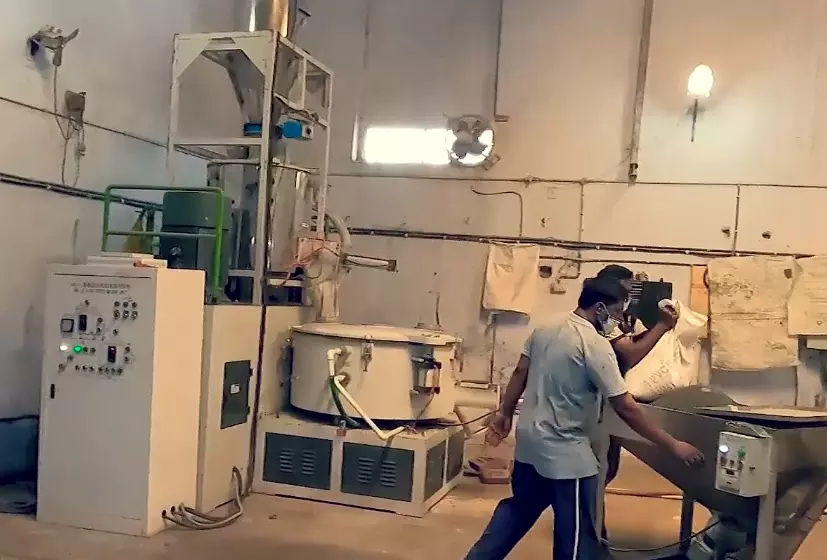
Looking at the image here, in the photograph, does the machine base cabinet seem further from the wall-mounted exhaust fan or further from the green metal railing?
the wall-mounted exhaust fan

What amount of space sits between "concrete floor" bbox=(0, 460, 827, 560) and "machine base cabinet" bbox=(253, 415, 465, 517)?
74mm

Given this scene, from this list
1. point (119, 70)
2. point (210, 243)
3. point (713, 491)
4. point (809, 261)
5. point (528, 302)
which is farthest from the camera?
point (528, 302)

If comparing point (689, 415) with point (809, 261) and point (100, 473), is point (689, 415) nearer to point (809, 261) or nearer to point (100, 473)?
point (100, 473)

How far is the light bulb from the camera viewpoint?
5812mm

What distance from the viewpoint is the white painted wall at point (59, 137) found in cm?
452

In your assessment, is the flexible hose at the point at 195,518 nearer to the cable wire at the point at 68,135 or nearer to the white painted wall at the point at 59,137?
the white painted wall at the point at 59,137

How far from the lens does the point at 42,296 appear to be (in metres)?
4.79

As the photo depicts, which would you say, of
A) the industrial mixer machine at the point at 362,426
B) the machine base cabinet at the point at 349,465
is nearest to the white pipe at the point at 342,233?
the industrial mixer machine at the point at 362,426

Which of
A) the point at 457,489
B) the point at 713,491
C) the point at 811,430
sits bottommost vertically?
the point at 457,489

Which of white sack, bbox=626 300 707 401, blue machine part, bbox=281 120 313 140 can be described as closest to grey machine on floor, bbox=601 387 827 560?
white sack, bbox=626 300 707 401

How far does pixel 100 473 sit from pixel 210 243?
4.28 ft

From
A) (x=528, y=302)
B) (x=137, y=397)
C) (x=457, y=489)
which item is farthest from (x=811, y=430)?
(x=528, y=302)

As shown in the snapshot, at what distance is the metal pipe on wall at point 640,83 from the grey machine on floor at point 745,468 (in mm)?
2807

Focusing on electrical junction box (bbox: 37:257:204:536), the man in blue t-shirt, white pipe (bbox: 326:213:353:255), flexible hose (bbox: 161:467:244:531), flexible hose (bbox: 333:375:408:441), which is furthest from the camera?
white pipe (bbox: 326:213:353:255)
